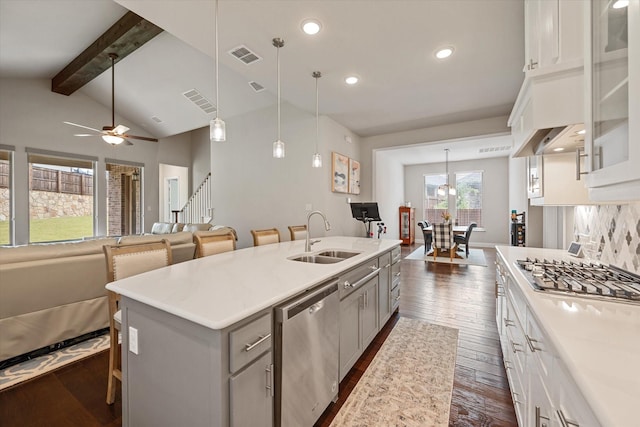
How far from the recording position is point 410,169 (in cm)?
958

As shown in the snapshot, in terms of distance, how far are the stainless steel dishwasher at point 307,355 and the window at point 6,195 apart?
725cm

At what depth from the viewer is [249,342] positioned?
1079mm

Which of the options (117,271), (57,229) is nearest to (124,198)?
(57,229)

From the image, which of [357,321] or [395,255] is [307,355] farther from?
[395,255]

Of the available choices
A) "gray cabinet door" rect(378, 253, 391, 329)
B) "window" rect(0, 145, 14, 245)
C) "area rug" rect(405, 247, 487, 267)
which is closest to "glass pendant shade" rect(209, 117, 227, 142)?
"gray cabinet door" rect(378, 253, 391, 329)

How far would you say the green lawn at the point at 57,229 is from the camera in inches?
223

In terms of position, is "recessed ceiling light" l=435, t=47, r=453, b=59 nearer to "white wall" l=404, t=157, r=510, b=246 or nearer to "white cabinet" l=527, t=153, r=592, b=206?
"white cabinet" l=527, t=153, r=592, b=206

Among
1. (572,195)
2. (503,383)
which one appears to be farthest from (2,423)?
(572,195)

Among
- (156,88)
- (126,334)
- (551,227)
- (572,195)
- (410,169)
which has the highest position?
(156,88)

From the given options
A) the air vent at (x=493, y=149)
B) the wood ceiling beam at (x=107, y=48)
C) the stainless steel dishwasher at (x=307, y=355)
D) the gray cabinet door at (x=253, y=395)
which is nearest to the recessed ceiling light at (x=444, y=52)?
the stainless steel dishwasher at (x=307, y=355)

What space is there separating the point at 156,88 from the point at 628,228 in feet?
24.6

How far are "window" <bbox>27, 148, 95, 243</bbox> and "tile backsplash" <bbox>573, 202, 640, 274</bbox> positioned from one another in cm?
896

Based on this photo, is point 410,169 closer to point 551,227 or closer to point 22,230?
point 551,227

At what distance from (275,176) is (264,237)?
2236 millimetres
